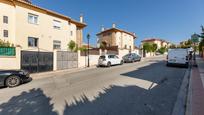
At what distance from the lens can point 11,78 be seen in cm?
902

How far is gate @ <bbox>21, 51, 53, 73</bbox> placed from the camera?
1414 cm

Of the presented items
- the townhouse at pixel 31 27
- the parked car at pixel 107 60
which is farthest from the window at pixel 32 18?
the parked car at pixel 107 60

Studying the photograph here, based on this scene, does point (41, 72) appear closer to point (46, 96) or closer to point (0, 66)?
point (0, 66)

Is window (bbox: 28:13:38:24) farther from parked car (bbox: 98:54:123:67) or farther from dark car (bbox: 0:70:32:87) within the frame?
dark car (bbox: 0:70:32:87)

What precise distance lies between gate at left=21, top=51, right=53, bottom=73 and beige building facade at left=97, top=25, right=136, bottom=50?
29.4m

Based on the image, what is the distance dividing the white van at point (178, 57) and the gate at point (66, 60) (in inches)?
462

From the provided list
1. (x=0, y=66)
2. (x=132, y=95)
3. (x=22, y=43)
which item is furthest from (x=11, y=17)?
(x=132, y=95)

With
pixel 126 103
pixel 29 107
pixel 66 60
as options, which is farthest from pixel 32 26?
pixel 126 103

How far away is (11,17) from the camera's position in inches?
720

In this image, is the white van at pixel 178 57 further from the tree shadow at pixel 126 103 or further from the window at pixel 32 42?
the window at pixel 32 42

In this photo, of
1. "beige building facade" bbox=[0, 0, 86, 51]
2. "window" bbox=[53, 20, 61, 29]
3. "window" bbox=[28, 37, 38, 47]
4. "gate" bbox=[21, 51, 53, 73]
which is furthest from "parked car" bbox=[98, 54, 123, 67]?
"window" bbox=[28, 37, 38, 47]

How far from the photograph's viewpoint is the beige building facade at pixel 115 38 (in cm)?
4444

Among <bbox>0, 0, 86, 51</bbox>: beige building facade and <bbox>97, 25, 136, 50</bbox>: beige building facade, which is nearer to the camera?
<bbox>0, 0, 86, 51</bbox>: beige building facade

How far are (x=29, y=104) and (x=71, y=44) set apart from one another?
60.8 ft
